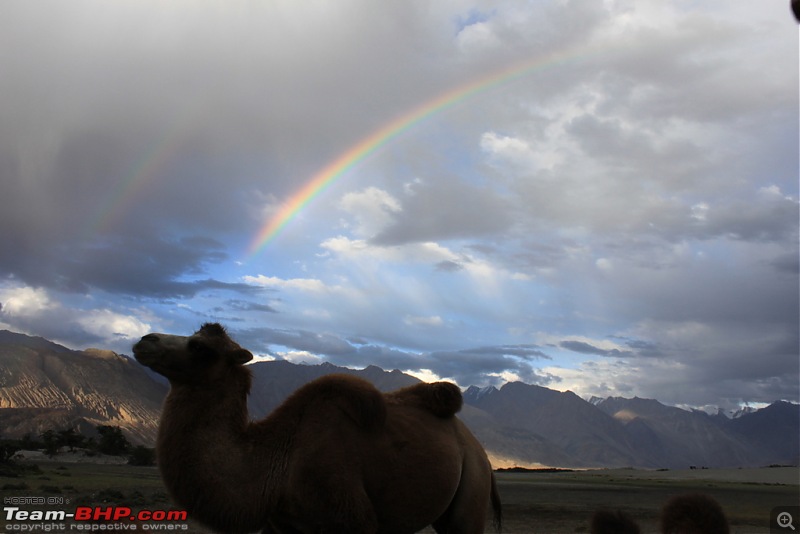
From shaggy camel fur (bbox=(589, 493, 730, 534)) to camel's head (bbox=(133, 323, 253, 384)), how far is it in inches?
202

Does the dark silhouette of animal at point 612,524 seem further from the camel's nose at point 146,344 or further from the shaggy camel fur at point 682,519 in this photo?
the camel's nose at point 146,344

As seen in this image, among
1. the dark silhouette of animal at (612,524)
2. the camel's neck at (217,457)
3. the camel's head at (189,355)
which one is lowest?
the dark silhouette of animal at (612,524)

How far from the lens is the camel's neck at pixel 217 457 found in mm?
7527

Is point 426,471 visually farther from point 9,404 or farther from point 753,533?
point 9,404

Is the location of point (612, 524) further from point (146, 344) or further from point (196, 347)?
point (146, 344)

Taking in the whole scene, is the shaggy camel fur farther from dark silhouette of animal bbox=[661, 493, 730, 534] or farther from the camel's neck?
the camel's neck

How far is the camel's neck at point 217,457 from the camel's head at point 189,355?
0.20m

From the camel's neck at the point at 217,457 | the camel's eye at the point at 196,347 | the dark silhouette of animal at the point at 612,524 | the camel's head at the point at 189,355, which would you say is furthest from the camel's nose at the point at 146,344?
the dark silhouette of animal at the point at 612,524

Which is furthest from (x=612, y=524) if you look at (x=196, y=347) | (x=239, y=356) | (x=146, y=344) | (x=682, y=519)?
(x=146, y=344)

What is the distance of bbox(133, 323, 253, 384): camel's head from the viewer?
8.29 metres

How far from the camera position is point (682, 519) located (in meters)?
8.66

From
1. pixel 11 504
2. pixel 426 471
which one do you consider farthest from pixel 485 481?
pixel 11 504

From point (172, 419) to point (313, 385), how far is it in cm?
177

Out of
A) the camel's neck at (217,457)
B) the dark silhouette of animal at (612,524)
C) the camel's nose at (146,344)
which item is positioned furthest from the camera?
the dark silhouette of animal at (612,524)
